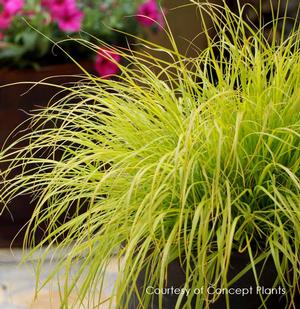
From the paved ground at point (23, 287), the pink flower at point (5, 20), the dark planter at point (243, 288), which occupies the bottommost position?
the paved ground at point (23, 287)

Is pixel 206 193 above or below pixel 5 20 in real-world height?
below

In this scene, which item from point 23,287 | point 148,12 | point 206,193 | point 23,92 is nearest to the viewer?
point 206,193

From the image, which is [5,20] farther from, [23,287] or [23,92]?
[23,287]

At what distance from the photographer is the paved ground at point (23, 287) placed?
7.50 feet

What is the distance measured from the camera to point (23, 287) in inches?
94.3

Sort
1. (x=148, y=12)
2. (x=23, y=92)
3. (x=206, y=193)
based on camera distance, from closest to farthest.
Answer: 1. (x=206, y=193)
2. (x=23, y=92)
3. (x=148, y=12)

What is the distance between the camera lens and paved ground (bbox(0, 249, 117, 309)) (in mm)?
2285

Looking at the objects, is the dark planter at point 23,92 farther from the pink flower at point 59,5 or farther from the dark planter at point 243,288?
the dark planter at point 243,288

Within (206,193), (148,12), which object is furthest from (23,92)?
(206,193)

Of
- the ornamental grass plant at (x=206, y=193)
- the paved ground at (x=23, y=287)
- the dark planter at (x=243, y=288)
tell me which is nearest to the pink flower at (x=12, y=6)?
the paved ground at (x=23, y=287)

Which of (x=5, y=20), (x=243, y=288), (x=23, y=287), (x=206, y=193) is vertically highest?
(x=5, y=20)

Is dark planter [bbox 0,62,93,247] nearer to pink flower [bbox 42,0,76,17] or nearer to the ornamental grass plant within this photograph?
pink flower [bbox 42,0,76,17]

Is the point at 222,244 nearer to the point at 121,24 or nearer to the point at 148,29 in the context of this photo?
the point at 121,24

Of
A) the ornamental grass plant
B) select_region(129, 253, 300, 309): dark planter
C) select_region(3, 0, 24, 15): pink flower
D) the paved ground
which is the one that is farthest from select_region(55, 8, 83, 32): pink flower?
select_region(129, 253, 300, 309): dark planter
